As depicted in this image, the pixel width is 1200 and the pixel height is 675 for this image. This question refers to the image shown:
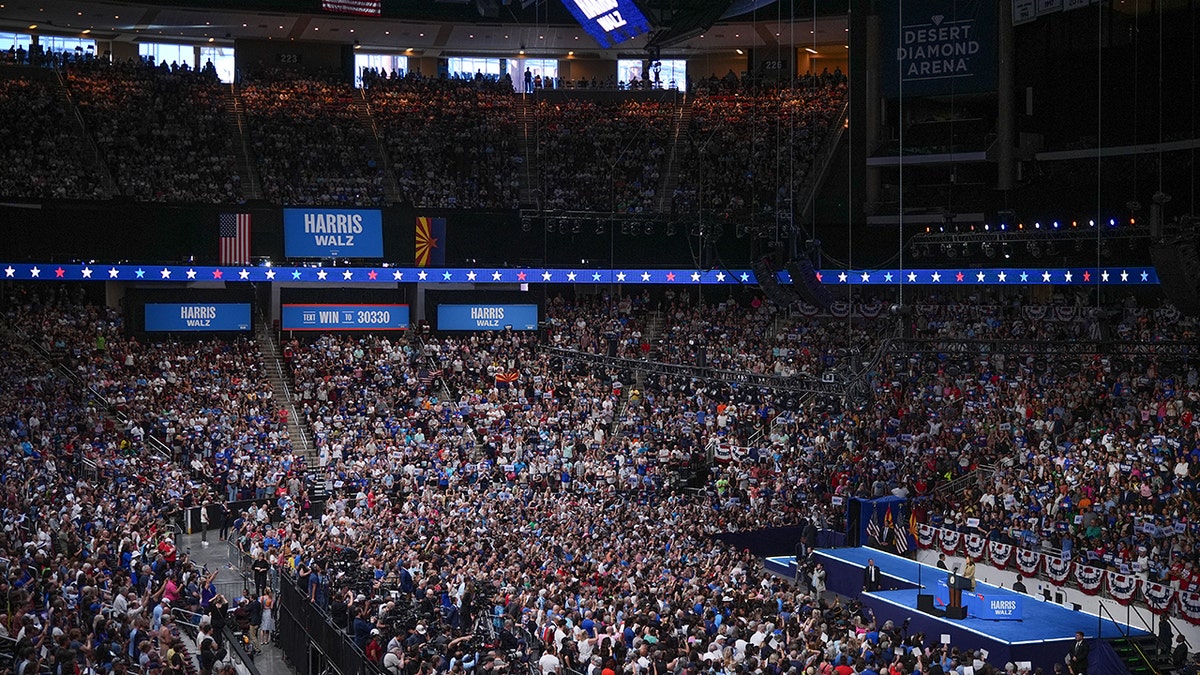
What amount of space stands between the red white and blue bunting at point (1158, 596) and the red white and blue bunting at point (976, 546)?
4.42 metres

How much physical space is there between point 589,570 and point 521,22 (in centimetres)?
3130

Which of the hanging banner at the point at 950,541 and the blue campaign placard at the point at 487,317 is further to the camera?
the blue campaign placard at the point at 487,317

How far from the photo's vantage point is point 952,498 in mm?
29531

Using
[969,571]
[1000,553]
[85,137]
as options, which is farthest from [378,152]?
[969,571]

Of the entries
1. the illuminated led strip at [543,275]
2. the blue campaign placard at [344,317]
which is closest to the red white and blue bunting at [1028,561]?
the illuminated led strip at [543,275]

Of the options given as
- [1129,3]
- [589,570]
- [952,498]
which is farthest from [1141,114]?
[589,570]

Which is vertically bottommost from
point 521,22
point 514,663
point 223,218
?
point 514,663

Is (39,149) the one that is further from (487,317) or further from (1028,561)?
(1028,561)

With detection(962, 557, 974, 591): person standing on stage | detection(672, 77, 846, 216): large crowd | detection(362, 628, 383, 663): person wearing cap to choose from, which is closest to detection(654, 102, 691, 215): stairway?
detection(672, 77, 846, 216): large crowd

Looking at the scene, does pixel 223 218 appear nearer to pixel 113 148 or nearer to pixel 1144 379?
Answer: pixel 113 148

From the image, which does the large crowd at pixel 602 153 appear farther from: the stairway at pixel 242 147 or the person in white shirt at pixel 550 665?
the person in white shirt at pixel 550 665

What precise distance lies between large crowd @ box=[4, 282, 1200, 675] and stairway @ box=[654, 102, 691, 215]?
3445mm

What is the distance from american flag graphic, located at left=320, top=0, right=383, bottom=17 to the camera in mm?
45188

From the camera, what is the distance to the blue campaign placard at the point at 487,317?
4297cm
